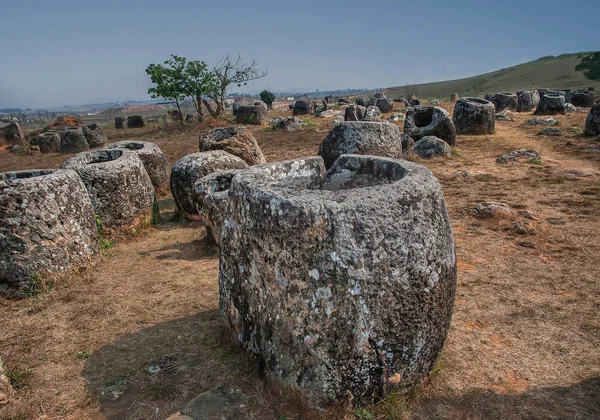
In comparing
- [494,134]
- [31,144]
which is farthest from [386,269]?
[31,144]

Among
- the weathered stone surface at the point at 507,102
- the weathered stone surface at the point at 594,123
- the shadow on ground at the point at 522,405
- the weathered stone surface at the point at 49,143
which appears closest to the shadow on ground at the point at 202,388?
the shadow on ground at the point at 522,405

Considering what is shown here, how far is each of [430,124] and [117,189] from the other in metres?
10.0

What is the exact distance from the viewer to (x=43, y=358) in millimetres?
3471

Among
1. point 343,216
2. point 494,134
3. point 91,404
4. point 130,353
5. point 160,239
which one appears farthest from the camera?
point 494,134

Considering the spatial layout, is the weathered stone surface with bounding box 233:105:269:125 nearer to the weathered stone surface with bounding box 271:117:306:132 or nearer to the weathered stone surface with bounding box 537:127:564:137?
the weathered stone surface with bounding box 271:117:306:132

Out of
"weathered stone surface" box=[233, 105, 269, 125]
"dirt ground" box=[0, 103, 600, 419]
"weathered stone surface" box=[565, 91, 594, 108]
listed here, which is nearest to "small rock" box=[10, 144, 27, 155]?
"weathered stone surface" box=[233, 105, 269, 125]

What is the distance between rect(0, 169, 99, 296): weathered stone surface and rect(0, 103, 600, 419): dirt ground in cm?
27

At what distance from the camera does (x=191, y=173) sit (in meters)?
7.18

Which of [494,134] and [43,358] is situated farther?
[494,134]

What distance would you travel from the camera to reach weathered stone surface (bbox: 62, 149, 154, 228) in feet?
20.1

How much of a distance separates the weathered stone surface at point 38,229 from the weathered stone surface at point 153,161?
3.74 metres

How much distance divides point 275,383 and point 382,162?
1.98 meters

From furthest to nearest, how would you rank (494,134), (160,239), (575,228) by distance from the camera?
(494,134) < (160,239) < (575,228)

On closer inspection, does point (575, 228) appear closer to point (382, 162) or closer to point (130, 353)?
point (382, 162)
